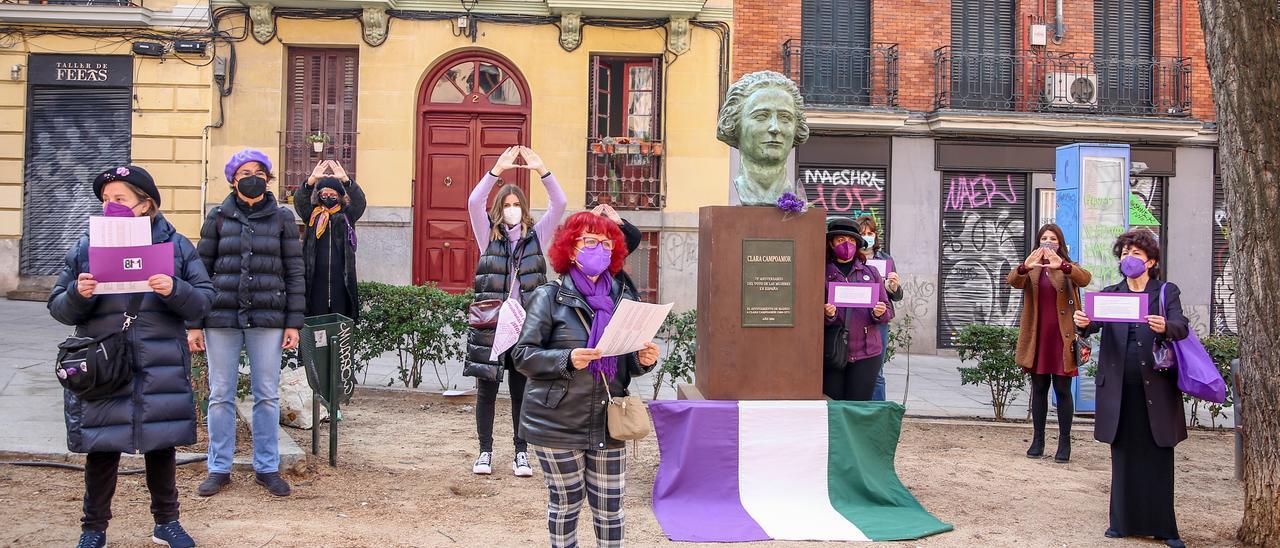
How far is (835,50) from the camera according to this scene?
55.6ft

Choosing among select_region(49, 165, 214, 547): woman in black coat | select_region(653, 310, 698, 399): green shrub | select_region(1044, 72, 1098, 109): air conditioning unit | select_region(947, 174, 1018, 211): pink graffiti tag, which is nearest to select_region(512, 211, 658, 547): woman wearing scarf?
select_region(49, 165, 214, 547): woman in black coat

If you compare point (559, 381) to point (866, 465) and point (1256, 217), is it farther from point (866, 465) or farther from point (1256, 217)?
point (1256, 217)

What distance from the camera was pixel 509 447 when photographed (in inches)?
310

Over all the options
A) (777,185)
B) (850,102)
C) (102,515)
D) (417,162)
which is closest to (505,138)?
(417,162)

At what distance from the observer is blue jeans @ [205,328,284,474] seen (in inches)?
235

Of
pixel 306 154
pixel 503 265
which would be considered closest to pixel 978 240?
pixel 306 154

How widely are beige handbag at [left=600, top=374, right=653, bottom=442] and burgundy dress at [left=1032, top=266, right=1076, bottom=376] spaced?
16.1 feet

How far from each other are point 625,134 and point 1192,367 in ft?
38.7

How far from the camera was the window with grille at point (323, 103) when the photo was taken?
641 inches

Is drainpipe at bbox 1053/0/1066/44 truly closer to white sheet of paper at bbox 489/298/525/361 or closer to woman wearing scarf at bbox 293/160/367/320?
woman wearing scarf at bbox 293/160/367/320

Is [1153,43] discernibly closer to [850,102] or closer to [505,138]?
[850,102]

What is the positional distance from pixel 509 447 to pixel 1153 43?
49.6 feet

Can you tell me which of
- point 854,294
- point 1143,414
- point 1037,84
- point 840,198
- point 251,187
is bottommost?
point 1143,414

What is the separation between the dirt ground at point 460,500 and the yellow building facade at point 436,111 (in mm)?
8128
